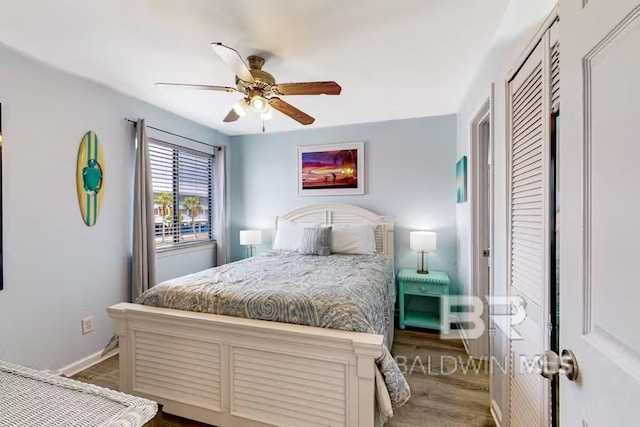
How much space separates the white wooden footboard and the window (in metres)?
1.64

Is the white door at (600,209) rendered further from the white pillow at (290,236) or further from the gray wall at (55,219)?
the gray wall at (55,219)

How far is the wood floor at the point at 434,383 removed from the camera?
180 cm

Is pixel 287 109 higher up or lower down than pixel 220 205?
higher up

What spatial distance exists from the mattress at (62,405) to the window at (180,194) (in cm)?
254

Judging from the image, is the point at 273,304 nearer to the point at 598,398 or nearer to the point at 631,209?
the point at 598,398

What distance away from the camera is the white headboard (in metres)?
3.55

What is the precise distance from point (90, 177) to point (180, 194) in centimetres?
112

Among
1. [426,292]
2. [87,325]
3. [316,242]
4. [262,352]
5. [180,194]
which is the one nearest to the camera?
[262,352]

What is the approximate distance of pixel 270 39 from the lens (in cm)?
192

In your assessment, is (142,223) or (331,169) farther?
(331,169)

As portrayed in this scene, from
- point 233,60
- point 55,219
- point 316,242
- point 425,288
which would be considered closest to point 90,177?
point 55,219

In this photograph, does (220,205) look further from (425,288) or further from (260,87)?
(425,288)

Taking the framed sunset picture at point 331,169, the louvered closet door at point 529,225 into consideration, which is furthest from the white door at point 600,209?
the framed sunset picture at point 331,169

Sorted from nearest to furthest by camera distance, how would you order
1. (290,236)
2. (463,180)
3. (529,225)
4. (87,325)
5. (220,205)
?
(529,225) < (87,325) < (463,180) < (290,236) < (220,205)
